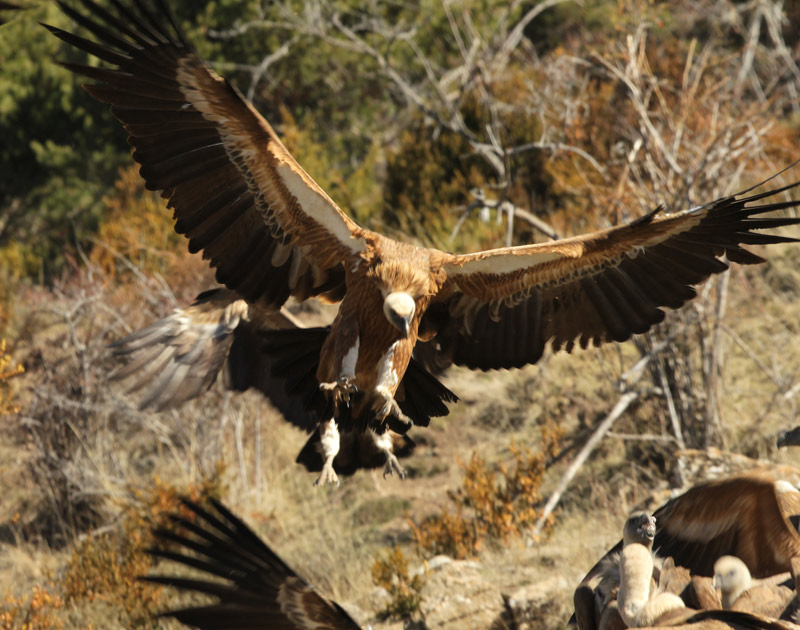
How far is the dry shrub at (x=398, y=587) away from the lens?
22.9ft

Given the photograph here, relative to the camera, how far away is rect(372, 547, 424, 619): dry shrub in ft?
22.9

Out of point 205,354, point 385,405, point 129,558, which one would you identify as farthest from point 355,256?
point 129,558

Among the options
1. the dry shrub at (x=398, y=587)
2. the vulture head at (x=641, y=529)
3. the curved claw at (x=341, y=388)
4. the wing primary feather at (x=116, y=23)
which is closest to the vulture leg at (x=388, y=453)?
the curved claw at (x=341, y=388)

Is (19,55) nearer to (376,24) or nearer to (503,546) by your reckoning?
(376,24)

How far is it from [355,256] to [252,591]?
2.15 metres

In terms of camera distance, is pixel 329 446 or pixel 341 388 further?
pixel 329 446

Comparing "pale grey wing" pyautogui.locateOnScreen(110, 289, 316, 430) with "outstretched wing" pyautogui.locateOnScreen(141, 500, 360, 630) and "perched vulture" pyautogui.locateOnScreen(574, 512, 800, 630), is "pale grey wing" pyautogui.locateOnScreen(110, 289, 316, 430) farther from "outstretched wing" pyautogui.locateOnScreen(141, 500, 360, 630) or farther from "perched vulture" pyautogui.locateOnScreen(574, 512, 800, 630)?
"perched vulture" pyautogui.locateOnScreen(574, 512, 800, 630)

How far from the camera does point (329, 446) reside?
19.8 ft

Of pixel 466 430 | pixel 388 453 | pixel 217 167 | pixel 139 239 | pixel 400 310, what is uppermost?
pixel 217 167

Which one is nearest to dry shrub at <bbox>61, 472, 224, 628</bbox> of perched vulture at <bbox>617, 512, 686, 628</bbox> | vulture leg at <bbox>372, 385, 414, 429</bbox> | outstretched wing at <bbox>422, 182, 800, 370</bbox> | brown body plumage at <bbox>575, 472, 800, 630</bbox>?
vulture leg at <bbox>372, 385, 414, 429</bbox>

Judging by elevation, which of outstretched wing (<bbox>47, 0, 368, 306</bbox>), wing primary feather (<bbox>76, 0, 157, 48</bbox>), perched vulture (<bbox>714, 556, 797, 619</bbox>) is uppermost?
wing primary feather (<bbox>76, 0, 157, 48</bbox>)

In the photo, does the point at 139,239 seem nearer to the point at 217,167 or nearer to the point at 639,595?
the point at 217,167

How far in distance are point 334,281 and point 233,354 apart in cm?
178

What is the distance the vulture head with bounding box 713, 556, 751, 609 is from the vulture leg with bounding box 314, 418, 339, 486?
2.27 meters
